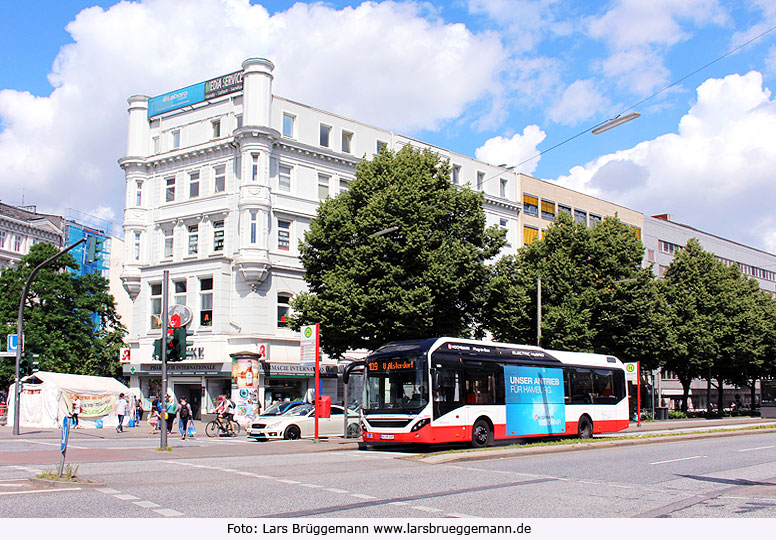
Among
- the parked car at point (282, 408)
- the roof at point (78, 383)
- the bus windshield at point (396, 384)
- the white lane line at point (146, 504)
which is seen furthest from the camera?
the roof at point (78, 383)

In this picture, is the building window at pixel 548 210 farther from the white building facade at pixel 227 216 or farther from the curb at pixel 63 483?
the curb at pixel 63 483

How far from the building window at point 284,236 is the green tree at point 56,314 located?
17648mm

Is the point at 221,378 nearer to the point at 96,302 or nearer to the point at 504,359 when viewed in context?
the point at 96,302

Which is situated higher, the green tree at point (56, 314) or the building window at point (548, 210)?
the building window at point (548, 210)

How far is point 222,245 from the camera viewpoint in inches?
1682

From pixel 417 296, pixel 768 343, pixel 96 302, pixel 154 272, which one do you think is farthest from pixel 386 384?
pixel 768 343

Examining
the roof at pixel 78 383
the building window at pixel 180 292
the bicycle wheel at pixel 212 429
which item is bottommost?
the bicycle wheel at pixel 212 429

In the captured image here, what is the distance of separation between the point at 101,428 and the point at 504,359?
22.8 m

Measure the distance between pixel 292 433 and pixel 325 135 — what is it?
78.7 feet

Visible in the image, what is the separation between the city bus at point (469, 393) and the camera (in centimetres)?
2027

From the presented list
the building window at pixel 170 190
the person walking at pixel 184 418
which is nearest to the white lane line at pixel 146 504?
the person walking at pixel 184 418

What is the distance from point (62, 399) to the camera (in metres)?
34.8

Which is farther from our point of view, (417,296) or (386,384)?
(417,296)

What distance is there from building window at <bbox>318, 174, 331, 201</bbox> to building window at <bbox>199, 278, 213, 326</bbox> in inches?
341
